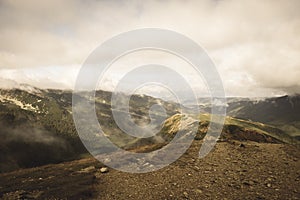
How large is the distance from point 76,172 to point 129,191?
1334 cm

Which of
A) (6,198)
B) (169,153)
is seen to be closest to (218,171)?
(169,153)

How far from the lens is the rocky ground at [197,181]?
18484 millimetres

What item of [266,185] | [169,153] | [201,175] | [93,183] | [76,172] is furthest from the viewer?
[169,153]

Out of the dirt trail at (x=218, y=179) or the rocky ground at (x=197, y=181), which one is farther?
the rocky ground at (x=197, y=181)

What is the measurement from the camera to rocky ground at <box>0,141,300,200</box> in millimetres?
18484

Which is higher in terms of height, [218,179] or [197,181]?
[218,179]

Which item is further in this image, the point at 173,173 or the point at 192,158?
the point at 192,158

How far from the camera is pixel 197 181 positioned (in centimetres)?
2091

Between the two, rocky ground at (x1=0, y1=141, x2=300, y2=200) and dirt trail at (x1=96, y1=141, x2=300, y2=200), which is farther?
rocky ground at (x1=0, y1=141, x2=300, y2=200)

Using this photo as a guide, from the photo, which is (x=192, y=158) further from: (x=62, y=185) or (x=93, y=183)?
(x=62, y=185)

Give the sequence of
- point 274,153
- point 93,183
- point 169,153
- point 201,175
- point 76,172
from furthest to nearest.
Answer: point 169,153 → point 76,172 → point 274,153 → point 93,183 → point 201,175

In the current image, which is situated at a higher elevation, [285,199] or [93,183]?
[285,199]

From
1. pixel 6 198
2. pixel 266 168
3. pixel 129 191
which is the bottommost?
pixel 6 198

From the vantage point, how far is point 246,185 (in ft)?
63.5
